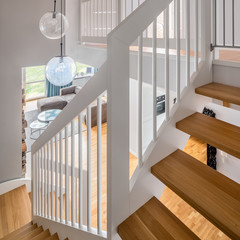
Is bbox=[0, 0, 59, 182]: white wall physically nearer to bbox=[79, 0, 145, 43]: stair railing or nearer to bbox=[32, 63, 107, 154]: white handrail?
bbox=[79, 0, 145, 43]: stair railing

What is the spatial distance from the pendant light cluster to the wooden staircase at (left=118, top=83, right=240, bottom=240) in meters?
1.76

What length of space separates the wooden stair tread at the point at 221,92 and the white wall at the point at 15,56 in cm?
327

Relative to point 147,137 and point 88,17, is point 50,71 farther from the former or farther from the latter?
point 147,137

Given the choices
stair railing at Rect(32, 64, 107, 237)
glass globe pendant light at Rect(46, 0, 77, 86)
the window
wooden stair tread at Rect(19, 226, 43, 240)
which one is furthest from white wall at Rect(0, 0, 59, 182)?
the window

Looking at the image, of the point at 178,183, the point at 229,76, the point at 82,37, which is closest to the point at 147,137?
the point at 82,37

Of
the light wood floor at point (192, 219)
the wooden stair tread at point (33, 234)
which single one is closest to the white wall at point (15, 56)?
the wooden stair tread at point (33, 234)

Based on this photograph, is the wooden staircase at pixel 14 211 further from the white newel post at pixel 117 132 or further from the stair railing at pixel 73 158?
the white newel post at pixel 117 132

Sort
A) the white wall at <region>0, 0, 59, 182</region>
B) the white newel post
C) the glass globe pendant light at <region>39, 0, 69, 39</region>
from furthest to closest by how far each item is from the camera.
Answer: the white wall at <region>0, 0, 59, 182</region>
the glass globe pendant light at <region>39, 0, 69, 39</region>
the white newel post

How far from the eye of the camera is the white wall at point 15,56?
3.54 m

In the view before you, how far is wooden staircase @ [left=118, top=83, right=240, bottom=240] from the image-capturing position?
0.92 m

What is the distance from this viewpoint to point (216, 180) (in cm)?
108

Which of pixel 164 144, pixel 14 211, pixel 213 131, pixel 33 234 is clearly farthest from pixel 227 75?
pixel 14 211

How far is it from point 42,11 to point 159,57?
285cm

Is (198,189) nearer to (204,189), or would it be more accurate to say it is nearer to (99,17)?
(204,189)
